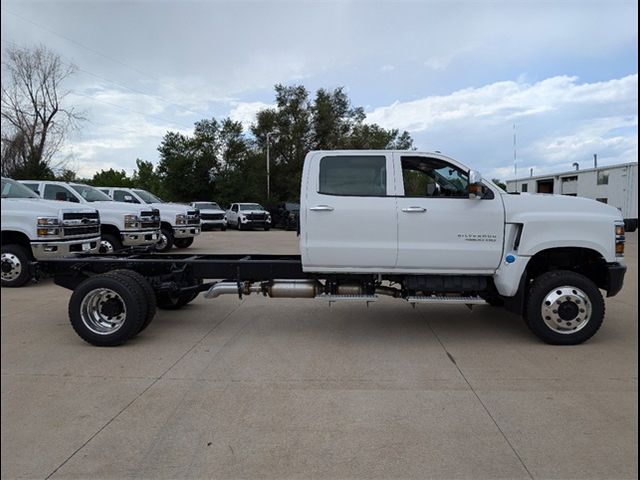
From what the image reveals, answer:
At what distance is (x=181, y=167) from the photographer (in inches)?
1839

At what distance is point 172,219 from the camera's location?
15.2 metres

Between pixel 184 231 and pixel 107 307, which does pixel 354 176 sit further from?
pixel 184 231

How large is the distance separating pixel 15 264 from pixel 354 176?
676 centimetres

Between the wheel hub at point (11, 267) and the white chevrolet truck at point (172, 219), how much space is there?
545cm

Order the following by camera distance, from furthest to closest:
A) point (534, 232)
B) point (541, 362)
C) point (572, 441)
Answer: point (534, 232)
point (541, 362)
point (572, 441)

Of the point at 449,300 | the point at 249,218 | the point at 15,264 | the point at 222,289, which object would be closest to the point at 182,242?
the point at 15,264

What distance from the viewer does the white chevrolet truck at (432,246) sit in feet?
17.8

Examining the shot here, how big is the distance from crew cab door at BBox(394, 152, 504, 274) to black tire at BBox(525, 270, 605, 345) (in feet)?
1.99

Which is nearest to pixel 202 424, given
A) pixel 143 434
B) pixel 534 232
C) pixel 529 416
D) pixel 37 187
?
pixel 143 434

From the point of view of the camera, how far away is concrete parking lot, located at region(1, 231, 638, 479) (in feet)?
10.3

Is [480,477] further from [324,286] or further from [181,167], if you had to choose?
[181,167]

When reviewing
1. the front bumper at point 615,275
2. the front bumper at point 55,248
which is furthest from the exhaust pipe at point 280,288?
the front bumper at point 55,248

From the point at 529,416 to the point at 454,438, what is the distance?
729mm

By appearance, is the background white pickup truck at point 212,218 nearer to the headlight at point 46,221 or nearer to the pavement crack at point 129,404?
the headlight at point 46,221
